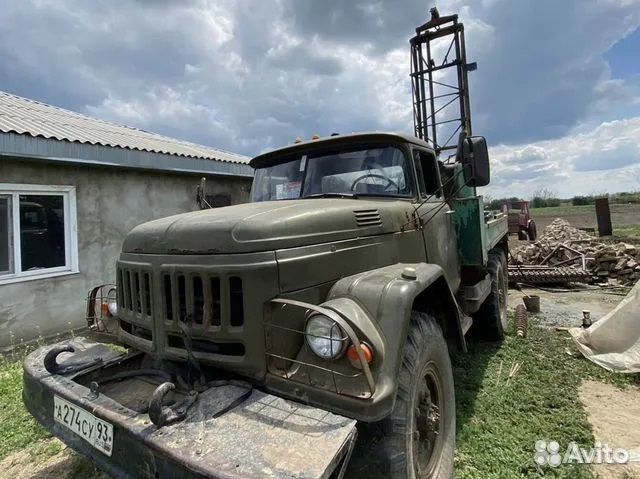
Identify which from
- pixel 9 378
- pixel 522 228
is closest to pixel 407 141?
pixel 9 378

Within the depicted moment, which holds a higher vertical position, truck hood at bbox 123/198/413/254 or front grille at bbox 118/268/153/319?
truck hood at bbox 123/198/413/254

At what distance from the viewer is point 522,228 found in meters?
17.3

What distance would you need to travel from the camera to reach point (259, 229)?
206 cm

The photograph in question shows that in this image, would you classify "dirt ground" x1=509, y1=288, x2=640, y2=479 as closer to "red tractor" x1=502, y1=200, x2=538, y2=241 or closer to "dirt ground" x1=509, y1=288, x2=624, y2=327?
"dirt ground" x1=509, y1=288, x2=624, y2=327

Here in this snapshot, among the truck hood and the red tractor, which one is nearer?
the truck hood

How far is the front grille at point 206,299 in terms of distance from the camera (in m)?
1.99

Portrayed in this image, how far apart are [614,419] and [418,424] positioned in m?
2.14

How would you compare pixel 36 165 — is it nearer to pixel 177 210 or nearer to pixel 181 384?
pixel 177 210

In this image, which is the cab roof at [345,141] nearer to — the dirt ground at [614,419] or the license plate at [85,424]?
the license plate at [85,424]

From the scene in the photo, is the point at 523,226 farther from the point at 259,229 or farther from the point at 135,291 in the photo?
the point at 135,291

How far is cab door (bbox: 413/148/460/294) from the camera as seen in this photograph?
3387 mm

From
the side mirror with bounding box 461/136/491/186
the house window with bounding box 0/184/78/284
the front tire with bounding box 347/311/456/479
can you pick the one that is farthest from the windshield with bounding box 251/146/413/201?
the house window with bounding box 0/184/78/284

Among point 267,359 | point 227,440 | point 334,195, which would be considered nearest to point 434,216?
point 334,195

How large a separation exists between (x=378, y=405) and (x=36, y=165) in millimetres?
6097
